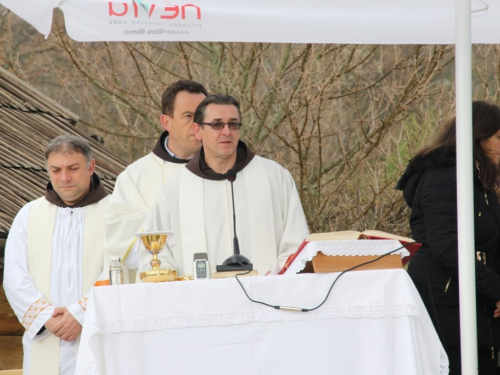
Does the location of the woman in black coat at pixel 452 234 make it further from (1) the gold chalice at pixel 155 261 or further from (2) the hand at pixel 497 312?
(1) the gold chalice at pixel 155 261

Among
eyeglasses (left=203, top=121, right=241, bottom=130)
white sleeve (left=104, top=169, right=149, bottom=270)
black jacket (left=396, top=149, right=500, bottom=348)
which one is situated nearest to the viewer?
black jacket (left=396, top=149, right=500, bottom=348)

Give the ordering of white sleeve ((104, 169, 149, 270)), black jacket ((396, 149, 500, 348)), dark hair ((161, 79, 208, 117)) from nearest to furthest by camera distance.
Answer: black jacket ((396, 149, 500, 348)), white sleeve ((104, 169, 149, 270)), dark hair ((161, 79, 208, 117))

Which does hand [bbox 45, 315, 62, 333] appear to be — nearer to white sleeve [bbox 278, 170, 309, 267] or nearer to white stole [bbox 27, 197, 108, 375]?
white stole [bbox 27, 197, 108, 375]

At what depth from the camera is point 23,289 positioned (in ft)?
18.6

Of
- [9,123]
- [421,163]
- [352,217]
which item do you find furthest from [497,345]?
[9,123]

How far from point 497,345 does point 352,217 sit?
4496mm

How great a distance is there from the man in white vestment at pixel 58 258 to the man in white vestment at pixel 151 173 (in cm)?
19

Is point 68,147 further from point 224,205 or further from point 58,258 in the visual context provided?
point 224,205

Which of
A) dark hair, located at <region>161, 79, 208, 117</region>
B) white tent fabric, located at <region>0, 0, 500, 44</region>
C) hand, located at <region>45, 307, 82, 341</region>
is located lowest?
hand, located at <region>45, 307, 82, 341</region>

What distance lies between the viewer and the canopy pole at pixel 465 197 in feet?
13.5

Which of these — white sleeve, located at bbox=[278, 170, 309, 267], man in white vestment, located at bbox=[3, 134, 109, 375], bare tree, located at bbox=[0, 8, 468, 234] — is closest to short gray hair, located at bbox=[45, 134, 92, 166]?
man in white vestment, located at bbox=[3, 134, 109, 375]

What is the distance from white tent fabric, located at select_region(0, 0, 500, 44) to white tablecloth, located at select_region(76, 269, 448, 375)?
1230mm

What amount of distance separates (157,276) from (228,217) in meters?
1.19

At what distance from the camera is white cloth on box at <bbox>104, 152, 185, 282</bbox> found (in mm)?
5742
